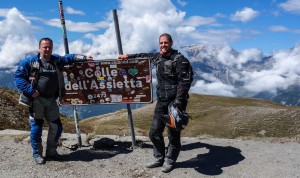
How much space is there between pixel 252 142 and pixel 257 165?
4009 mm

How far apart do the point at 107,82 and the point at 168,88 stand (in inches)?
148

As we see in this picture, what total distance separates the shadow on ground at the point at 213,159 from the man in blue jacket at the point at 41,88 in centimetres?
478

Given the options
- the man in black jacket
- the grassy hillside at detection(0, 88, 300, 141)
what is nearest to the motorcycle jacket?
the man in black jacket

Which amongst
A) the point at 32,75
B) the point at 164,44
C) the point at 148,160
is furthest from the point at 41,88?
the point at 148,160

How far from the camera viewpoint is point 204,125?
47719 mm

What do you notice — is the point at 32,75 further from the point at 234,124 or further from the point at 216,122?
the point at 216,122

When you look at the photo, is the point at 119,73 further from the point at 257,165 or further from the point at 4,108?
the point at 4,108

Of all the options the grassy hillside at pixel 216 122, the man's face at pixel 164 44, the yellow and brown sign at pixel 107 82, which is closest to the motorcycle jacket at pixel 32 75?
the yellow and brown sign at pixel 107 82

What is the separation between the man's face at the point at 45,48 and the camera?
12.0m

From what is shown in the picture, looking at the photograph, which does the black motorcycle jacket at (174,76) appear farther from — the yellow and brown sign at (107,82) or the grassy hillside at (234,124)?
the grassy hillside at (234,124)

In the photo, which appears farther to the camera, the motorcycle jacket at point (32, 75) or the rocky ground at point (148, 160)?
the motorcycle jacket at point (32, 75)

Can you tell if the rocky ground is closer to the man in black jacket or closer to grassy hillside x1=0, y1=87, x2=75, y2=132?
the man in black jacket

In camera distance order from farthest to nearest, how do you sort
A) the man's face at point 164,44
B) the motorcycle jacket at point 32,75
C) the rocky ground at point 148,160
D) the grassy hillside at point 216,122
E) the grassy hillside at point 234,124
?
the grassy hillside at point 234,124 → the grassy hillside at point 216,122 → the motorcycle jacket at point 32,75 → the rocky ground at point 148,160 → the man's face at point 164,44

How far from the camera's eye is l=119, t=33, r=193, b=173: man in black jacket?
433 inches
